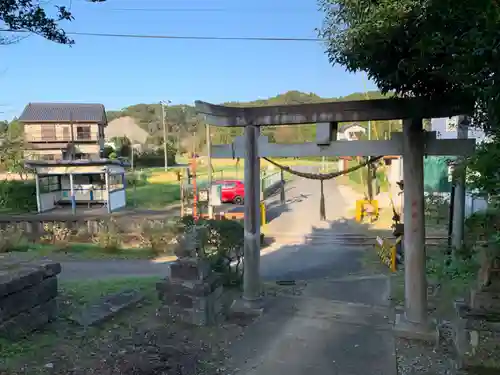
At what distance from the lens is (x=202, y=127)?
38.9 metres

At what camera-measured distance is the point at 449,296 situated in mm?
7293

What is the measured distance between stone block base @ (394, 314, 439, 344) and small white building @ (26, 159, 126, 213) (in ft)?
57.2

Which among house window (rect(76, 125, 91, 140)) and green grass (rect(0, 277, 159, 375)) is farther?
house window (rect(76, 125, 91, 140))

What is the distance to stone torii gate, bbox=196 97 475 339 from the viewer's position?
572cm

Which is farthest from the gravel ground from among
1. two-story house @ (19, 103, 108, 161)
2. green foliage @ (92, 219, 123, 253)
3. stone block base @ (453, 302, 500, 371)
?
two-story house @ (19, 103, 108, 161)

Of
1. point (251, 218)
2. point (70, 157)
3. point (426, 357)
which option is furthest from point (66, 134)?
point (426, 357)

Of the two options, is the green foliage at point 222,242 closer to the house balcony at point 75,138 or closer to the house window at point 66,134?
the house balcony at point 75,138

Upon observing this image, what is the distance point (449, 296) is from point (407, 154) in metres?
2.93

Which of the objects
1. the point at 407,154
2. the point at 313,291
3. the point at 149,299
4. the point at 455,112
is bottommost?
the point at 313,291

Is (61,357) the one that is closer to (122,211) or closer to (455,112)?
(455,112)

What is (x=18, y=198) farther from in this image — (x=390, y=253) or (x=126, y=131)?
(x=126, y=131)

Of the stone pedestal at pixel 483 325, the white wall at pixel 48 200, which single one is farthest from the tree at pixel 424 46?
the white wall at pixel 48 200

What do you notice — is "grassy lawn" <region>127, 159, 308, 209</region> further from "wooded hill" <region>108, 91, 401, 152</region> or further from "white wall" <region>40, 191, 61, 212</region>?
"white wall" <region>40, 191, 61, 212</region>

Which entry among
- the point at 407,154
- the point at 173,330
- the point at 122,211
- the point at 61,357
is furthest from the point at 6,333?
the point at 122,211
